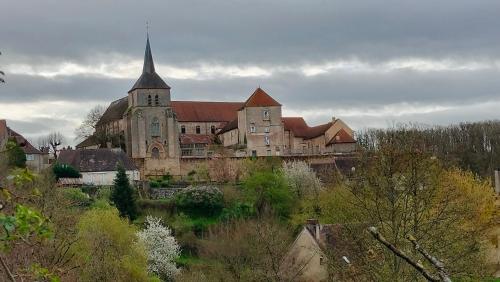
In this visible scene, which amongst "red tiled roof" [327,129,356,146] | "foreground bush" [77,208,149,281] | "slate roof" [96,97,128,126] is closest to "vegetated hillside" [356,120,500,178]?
"red tiled roof" [327,129,356,146]

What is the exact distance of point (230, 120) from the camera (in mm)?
90750

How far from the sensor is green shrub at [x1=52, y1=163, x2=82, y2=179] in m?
61.8

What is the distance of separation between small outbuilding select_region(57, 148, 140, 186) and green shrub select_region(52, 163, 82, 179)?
1.01 meters

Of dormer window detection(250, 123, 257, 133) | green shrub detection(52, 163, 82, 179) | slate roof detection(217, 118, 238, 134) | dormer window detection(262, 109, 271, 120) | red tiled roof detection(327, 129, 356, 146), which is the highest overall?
dormer window detection(262, 109, 271, 120)

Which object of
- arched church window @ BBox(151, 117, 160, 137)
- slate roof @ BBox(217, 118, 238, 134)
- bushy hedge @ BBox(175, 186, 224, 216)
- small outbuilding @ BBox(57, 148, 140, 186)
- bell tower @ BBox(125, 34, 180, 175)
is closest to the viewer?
bushy hedge @ BBox(175, 186, 224, 216)

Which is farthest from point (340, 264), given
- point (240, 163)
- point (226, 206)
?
point (240, 163)

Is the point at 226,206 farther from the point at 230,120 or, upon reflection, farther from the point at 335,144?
the point at 230,120

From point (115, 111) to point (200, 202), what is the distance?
33.4 m

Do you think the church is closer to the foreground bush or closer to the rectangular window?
the rectangular window

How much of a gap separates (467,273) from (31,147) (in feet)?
185

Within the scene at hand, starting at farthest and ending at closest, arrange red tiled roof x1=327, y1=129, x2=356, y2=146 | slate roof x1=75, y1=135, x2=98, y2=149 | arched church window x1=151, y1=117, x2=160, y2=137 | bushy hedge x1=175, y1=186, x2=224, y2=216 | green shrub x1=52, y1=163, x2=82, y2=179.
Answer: slate roof x1=75, y1=135, x2=98, y2=149 < red tiled roof x1=327, y1=129, x2=356, y2=146 < arched church window x1=151, y1=117, x2=160, y2=137 < green shrub x1=52, y1=163, x2=82, y2=179 < bushy hedge x1=175, y1=186, x2=224, y2=216

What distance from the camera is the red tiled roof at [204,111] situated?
89.9 meters

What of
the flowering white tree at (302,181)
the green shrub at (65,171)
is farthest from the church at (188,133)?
the flowering white tree at (302,181)

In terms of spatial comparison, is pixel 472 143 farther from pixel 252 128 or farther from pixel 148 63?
pixel 148 63
